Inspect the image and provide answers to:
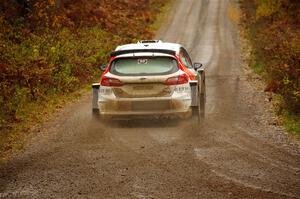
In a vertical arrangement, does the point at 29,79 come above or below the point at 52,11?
below

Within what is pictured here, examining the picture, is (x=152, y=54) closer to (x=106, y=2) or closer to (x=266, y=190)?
(x=266, y=190)

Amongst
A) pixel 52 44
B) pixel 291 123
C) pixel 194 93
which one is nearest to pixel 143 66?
pixel 194 93

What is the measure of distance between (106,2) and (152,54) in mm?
25626

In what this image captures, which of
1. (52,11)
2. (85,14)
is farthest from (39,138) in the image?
(85,14)

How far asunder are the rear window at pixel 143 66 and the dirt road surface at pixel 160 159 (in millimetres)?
1212

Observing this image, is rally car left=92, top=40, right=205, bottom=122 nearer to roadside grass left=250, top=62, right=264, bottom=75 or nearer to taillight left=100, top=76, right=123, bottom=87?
taillight left=100, top=76, right=123, bottom=87

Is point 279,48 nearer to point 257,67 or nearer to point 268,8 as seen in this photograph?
point 257,67

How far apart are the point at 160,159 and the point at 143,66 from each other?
10.4 ft

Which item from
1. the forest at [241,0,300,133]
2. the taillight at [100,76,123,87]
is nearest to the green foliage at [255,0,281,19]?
the forest at [241,0,300,133]

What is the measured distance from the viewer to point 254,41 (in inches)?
1217

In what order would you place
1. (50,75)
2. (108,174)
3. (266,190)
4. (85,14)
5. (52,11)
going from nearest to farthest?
1. (266,190)
2. (108,174)
3. (50,75)
4. (52,11)
5. (85,14)

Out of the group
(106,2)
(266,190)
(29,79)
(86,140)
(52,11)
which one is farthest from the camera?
(106,2)

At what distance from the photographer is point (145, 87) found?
1198cm

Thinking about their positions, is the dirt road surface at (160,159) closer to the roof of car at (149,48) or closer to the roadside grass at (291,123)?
the roadside grass at (291,123)
